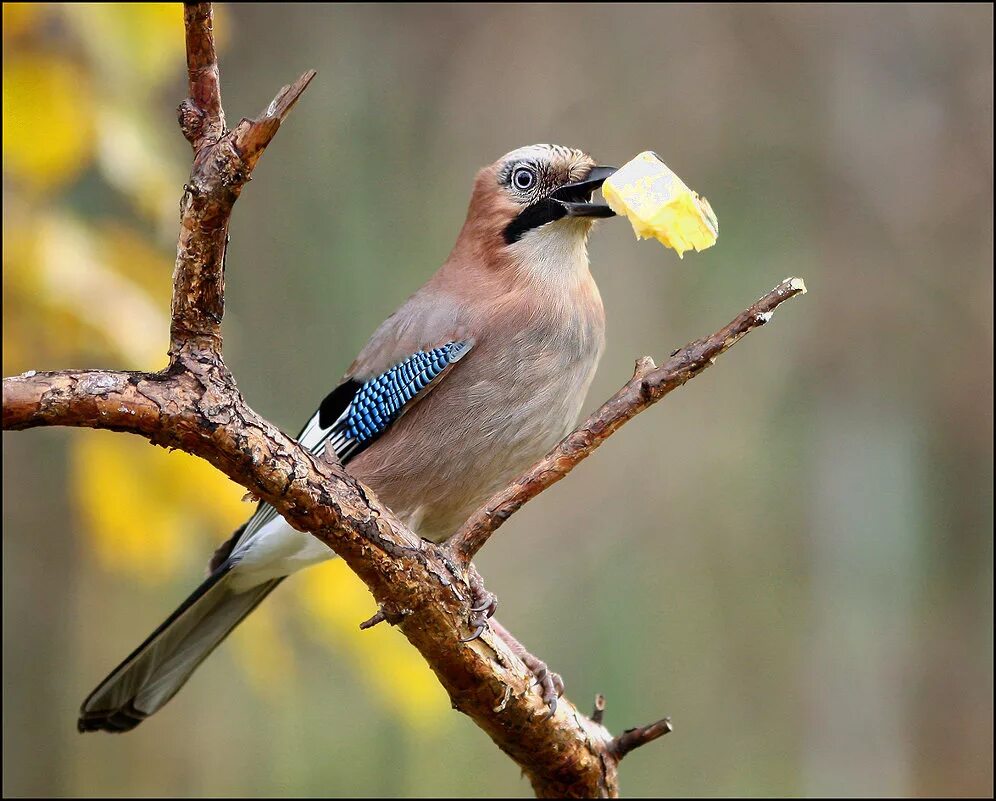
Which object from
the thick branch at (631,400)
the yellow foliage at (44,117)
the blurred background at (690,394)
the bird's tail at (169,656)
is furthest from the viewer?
the blurred background at (690,394)

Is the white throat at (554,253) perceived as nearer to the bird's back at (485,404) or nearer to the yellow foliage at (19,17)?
the bird's back at (485,404)

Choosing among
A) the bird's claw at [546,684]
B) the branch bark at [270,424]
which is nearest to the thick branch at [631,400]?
the branch bark at [270,424]

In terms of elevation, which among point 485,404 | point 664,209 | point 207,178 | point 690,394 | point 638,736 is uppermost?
point 690,394

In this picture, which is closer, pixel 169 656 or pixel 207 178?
pixel 207 178

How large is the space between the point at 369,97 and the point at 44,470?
234cm

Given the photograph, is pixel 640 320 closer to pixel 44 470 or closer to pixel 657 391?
pixel 44 470

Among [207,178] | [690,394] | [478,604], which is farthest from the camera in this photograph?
[690,394]

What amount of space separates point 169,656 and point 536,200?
146cm

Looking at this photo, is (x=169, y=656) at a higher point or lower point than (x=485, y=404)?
lower

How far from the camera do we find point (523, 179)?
10.1 ft

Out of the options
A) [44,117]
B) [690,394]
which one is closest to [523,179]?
[44,117]

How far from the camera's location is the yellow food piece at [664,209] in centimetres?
197

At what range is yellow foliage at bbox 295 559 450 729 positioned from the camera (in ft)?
9.18

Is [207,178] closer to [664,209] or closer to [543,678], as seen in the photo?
[664,209]
